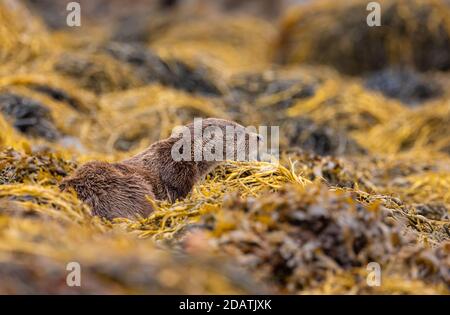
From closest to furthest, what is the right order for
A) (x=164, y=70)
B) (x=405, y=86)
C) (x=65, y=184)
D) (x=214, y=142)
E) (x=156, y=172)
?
(x=65, y=184)
(x=156, y=172)
(x=214, y=142)
(x=164, y=70)
(x=405, y=86)

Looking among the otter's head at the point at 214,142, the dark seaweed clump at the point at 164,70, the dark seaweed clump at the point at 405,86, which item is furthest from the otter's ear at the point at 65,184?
the dark seaweed clump at the point at 405,86

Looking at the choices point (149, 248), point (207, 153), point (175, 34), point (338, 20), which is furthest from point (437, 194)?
point (175, 34)

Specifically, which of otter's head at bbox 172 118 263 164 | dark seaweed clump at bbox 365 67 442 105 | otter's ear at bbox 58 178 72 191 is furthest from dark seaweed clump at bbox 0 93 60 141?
dark seaweed clump at bbox 365 67 442 105

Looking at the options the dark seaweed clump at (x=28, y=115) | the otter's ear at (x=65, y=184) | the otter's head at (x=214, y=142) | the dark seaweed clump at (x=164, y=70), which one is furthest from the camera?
the dark seaweed clump at (x=164, y=70)

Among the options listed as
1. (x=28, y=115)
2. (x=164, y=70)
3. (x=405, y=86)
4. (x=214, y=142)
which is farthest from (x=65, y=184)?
(x=405, y=86)

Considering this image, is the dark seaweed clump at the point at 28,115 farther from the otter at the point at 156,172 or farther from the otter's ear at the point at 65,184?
the otter's ear at the point at 65,184

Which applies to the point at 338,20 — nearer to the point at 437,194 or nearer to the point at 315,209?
the point at 437,194

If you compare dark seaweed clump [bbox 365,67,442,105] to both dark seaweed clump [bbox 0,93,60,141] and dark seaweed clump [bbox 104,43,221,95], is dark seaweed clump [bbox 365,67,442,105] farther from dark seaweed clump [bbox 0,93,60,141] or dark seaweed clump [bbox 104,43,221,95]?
dark seaweed clump [bbox 0,93,60,141]

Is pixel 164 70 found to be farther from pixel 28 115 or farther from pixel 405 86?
pixel 405 86
